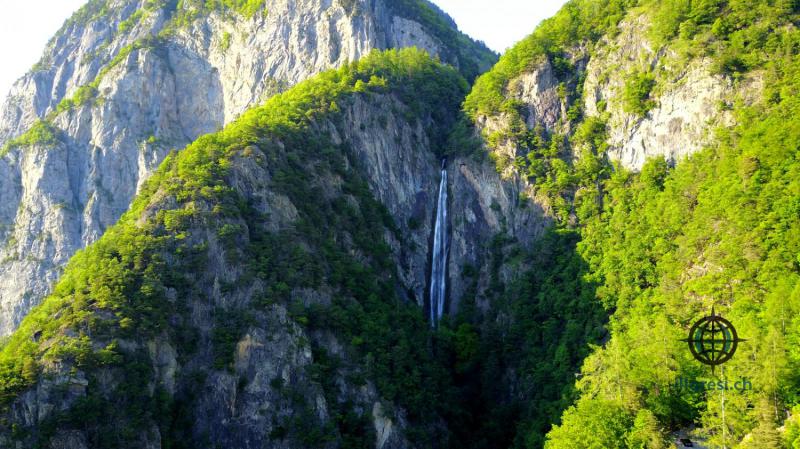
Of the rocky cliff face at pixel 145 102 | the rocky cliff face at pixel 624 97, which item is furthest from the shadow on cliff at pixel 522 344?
the rocky cliff face at pixel 145 102

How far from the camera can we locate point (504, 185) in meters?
98.8

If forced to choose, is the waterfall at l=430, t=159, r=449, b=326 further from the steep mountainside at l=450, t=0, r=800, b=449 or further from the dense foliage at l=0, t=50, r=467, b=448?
the dense foliage at l=0, t=50, r=467, b=448

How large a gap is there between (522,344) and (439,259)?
19866 mm

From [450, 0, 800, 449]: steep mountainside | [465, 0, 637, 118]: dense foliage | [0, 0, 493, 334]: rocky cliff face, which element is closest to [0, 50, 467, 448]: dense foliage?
[450, 0, 800, 449]: steep mountainside

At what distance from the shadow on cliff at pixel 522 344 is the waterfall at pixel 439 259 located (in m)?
4.06

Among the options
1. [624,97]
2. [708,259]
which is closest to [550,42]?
[624,97]

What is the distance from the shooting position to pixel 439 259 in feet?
329

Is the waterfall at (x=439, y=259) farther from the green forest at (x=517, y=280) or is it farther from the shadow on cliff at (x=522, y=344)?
the shadow on cliff at (x=522, y=344)

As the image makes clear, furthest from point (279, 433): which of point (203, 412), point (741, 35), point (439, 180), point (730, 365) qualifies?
point (741, 35)

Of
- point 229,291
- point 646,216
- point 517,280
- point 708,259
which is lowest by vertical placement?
point 708,259

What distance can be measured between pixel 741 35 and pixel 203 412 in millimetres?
69169

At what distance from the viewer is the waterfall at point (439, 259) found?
97.1 meters

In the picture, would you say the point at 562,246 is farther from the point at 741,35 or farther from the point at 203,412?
the point at 203,412

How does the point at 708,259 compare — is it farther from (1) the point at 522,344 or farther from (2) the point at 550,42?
(2) the point at 550,42
